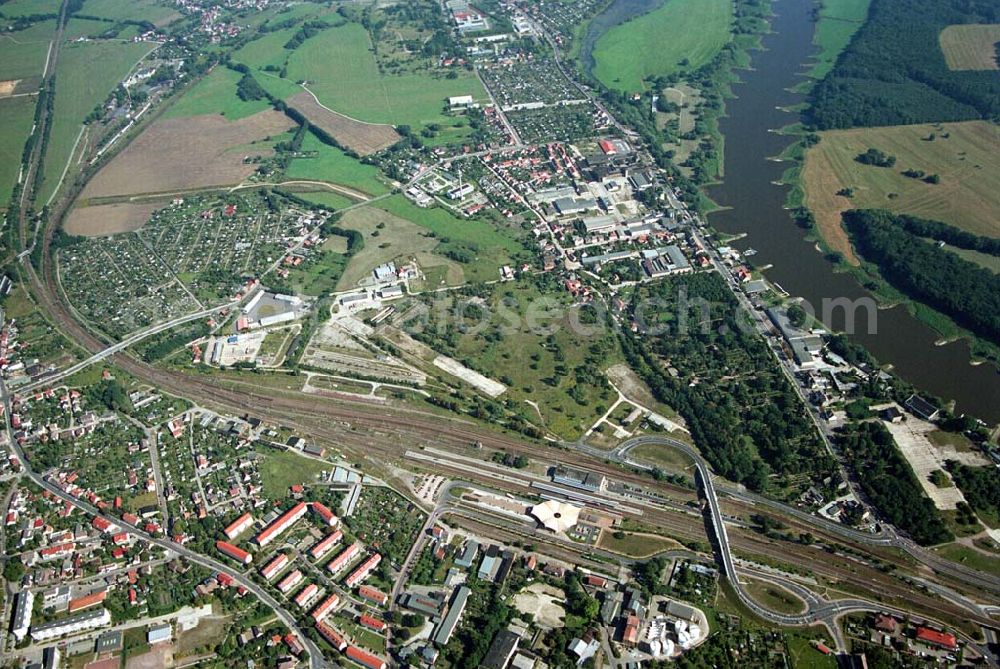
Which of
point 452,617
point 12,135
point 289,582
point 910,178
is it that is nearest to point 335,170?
point 12,135

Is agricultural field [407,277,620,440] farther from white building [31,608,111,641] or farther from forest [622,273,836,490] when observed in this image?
white building [31,608,111,641]

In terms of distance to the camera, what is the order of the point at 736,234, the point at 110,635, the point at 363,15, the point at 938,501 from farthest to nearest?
the point at 363,15 < the point at 736,234 < the point at 938,501 < the point at 110,635

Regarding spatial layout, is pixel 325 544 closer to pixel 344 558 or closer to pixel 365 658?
pixel 344 558

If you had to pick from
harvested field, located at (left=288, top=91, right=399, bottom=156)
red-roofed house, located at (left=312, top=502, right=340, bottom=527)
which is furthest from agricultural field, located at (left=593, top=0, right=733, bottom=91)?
red-roofed house, located at (left=312, top=502, right=340, bottom=527)

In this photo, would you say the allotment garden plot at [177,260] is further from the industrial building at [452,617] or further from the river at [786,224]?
the river at [786,224]

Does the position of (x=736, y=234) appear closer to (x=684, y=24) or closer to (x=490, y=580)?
(x=490, y=580)

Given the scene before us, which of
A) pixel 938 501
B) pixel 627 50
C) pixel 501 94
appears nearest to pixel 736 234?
pixel 938 501
